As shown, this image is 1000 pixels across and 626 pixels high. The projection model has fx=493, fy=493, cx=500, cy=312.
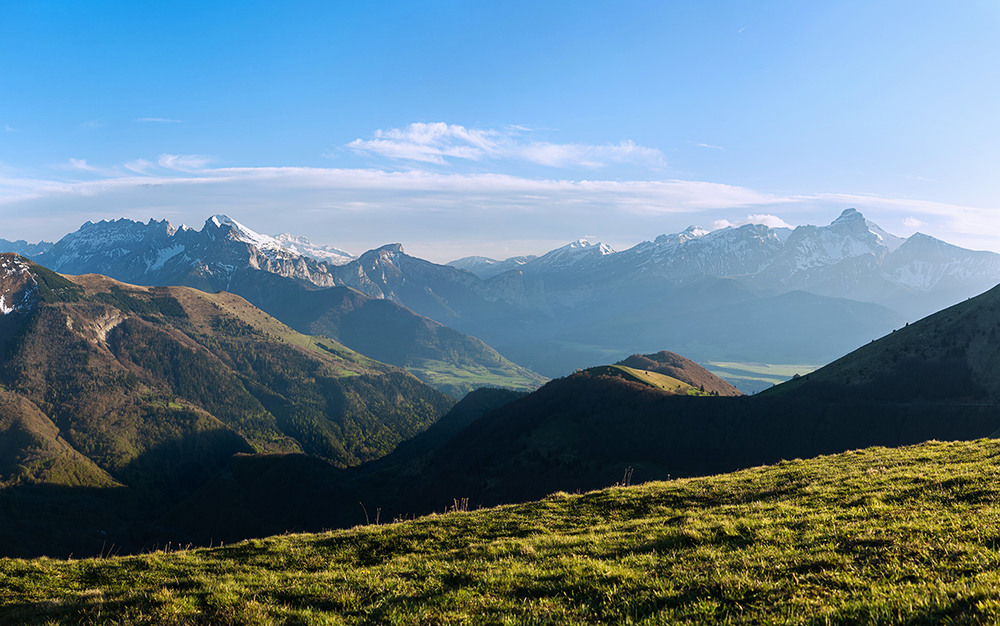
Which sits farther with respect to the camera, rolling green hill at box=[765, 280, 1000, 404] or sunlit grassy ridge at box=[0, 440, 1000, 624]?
rolling green hill at box=[765, 280, 1000, 404]

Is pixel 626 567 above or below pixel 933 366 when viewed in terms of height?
above

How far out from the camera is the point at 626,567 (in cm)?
1503

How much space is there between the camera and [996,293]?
125 metres

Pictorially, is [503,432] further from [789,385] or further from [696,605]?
[696,605]

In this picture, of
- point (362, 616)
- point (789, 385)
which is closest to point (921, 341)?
point (789, 385)

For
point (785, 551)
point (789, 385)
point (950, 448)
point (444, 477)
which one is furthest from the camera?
point (444, 477)

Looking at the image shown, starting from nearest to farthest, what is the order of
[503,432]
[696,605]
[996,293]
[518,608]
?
[696,605] → [518,608] → [996,293] → [503,432]

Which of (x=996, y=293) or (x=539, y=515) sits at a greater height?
(x=996, y=293)

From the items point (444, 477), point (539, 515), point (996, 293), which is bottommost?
point (444, 477)

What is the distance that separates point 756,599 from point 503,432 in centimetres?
17990

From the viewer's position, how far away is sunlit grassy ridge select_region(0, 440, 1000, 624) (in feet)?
36.4

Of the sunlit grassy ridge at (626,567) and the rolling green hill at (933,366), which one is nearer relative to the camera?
the sunlit grassy ridge at (626,567)

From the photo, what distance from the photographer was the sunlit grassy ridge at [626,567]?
11.1 metres

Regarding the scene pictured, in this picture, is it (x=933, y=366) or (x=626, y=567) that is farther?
(x=933, y=366)
